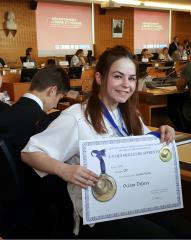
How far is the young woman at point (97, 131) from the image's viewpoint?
1.35m

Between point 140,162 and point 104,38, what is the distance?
40.6 ft

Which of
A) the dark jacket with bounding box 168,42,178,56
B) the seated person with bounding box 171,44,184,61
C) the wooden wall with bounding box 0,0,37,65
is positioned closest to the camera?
the wooden wall with bounding box 0,0,37,65

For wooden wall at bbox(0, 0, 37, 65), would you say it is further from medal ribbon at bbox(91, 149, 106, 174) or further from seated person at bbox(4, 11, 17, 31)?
medal ribbon at bbox(91, 149, 106, 174)

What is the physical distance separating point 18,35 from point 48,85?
384 inches

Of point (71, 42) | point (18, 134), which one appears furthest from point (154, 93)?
point (71, 42)

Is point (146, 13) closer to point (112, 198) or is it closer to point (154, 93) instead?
point (154, 93)

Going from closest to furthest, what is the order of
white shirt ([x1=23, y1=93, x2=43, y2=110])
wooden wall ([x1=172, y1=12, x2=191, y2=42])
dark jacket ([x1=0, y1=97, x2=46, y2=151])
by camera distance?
dark jacket ([x1=0, y1=97, x2=46, y2=151]) < white shirt ([x1=23, y1=93, x2=43, y2=110]) < wooden wall ([x1=172, y1=12, x2=191, y2=42])

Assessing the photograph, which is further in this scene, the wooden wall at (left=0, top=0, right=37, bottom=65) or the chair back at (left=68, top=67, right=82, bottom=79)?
the wooden wall at (left=0, top=0, right=37, bottom=65)

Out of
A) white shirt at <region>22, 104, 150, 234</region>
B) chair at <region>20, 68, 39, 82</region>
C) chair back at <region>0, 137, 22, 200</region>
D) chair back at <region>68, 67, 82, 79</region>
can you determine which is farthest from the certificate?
chair back at <region>68, 67, 82, 79</region>

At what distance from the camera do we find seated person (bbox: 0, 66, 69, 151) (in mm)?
1731

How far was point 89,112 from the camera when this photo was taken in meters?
1.52

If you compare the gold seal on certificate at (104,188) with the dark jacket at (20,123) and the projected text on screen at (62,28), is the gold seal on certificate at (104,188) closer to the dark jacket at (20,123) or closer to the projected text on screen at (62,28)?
the dark jacket at (20,123)

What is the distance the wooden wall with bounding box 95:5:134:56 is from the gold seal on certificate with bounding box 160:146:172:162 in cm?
1195

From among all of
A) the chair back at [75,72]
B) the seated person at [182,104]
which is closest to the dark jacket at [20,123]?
the seated person at [182,104]
